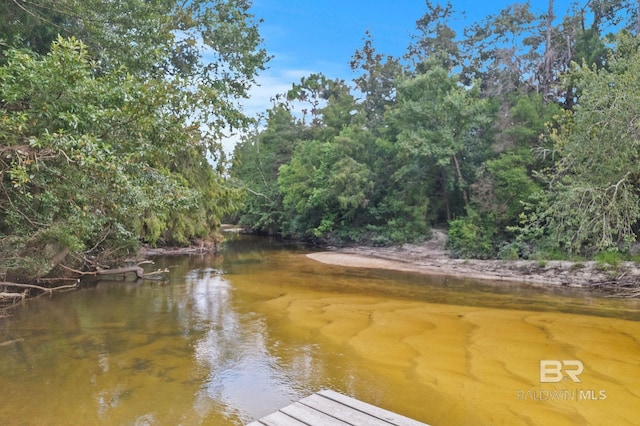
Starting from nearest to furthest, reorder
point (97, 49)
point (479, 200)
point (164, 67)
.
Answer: point (97, 49), point (164, 67), point (479, 200)

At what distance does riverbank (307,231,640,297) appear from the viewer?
1312cm

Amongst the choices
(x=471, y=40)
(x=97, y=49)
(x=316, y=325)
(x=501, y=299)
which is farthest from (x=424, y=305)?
(x=471, y=40)

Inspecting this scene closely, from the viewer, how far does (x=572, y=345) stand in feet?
23.6

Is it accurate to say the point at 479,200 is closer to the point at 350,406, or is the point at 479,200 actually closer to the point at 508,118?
the point at 508,118

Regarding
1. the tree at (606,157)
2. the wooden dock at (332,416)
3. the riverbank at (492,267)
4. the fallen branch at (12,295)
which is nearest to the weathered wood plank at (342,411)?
the wooden dock at (332,416)

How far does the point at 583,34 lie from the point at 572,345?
19.7 metres

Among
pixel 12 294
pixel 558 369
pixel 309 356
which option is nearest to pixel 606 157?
pixel 558 369

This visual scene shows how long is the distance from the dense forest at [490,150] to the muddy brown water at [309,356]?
423 centimetres

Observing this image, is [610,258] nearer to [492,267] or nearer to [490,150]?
[492,267]

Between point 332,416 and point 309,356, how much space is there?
3.52 metres

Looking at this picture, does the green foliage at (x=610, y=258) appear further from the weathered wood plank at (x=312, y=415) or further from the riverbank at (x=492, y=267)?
the weathered wood plank at (x=312, y=415)

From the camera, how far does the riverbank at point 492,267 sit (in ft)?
43.0

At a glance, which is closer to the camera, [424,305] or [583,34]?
[424,305]

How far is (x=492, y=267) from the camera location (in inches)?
671
